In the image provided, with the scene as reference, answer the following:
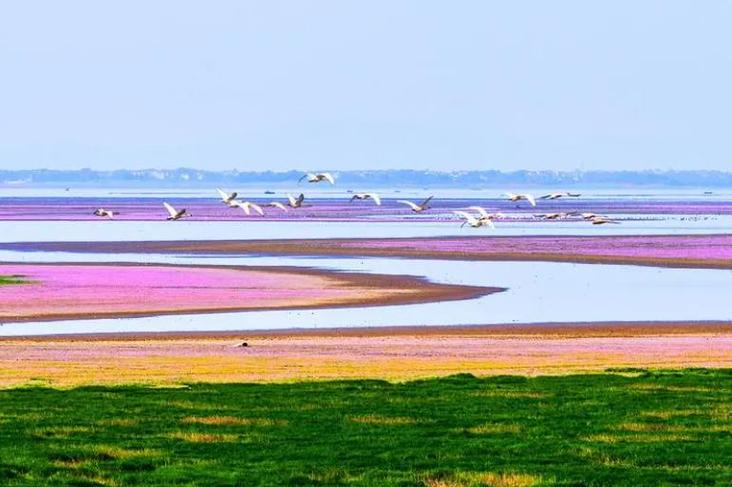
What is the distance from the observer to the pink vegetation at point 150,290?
49.5 m

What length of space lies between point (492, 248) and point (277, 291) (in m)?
30.3

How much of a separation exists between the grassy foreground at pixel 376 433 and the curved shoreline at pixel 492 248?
160 feet

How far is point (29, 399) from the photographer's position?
899 inches

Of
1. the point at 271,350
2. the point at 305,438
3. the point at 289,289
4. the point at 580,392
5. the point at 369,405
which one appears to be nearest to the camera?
the point at 305,438

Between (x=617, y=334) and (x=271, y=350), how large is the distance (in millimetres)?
9834

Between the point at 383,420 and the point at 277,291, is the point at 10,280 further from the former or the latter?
the point at 383,420

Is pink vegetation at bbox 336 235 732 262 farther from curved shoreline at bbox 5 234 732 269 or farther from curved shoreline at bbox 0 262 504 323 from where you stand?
curved shoreline at bbox 0 262 504 323

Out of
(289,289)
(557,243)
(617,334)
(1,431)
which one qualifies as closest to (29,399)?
(1,431)

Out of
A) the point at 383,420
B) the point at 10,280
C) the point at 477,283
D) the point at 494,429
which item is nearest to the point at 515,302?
the point at 477,283

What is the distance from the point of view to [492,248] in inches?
3339

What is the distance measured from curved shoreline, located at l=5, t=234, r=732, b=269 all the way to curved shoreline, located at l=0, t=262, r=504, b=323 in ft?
42.1

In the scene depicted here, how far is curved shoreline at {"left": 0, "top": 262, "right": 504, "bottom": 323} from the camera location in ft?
159

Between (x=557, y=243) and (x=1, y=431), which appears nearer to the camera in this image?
(x=1, y=431)

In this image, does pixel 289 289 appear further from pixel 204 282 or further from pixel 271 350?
pixel 271 350
